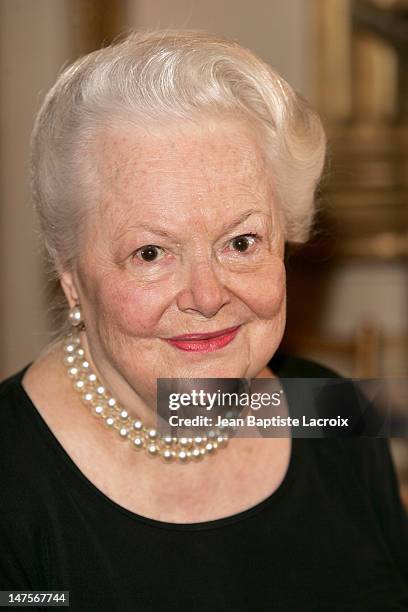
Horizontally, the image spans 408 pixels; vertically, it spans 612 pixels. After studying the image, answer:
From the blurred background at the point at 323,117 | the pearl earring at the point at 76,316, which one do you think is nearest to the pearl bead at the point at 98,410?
the pearl earring at the point at 76,316

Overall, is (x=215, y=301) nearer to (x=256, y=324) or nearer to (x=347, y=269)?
(x=256, y=324)

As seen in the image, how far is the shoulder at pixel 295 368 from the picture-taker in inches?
44.6

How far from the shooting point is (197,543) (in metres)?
0.98

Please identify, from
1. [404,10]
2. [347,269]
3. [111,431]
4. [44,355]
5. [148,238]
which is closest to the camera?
[148,238]

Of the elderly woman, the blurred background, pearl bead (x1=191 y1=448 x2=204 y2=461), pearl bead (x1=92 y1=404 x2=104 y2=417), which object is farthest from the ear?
the blurred background

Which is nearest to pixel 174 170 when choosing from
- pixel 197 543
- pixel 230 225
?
pixel 230 225

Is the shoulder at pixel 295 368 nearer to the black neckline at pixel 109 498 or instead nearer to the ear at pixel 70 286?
the black neckline at pixel 109 498

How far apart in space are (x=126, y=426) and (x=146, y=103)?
380mm

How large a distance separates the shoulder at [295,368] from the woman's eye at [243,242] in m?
0.26

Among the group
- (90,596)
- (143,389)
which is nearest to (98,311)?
(143,389)

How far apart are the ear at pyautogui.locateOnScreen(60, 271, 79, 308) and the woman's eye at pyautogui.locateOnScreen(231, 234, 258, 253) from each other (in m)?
0.21

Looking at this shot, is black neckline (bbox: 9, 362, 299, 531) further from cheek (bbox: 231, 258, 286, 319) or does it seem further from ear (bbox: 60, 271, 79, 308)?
cheek (bbox: 231, 258, 286, 319)

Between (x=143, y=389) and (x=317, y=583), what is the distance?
33 cm

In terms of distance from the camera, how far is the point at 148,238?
0.86 m
